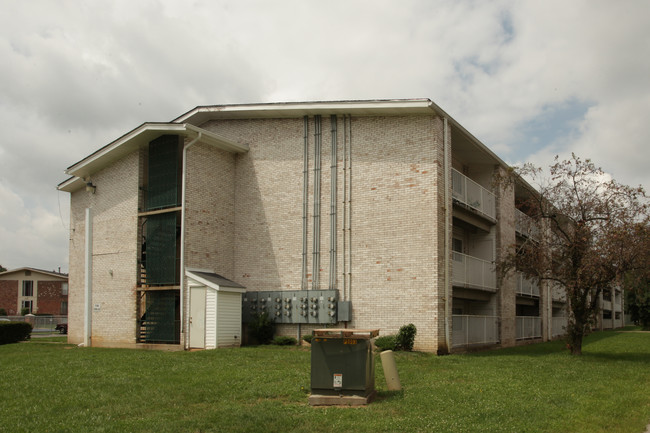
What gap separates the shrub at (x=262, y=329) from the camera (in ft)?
70.6

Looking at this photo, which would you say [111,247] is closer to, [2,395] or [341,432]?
[2,395]

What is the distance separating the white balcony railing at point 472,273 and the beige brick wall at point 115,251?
11.6 m

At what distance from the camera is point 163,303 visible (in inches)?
850

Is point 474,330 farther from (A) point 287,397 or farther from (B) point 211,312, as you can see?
(A) point 287,397

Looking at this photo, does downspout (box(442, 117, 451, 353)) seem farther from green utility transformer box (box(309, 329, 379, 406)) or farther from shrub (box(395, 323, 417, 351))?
green utility transformer box (box(309, 329, 379, 406))

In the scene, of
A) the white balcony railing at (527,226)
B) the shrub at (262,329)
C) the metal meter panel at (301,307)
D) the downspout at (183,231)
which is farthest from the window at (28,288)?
the white balcony railing at (527,226)

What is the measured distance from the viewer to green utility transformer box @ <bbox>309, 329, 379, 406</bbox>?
10094 mm

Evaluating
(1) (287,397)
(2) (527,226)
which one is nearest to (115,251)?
(1) (287,397)

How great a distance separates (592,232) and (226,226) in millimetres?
12548

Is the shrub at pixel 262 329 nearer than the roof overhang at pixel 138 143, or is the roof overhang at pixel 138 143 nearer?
the roof overhang at pixel 138 143

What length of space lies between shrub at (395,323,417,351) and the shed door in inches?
255

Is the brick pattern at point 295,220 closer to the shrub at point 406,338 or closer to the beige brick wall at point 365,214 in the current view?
the beige brick wall at point 365,214

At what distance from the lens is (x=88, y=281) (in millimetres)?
23922

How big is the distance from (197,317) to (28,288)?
52680mm
